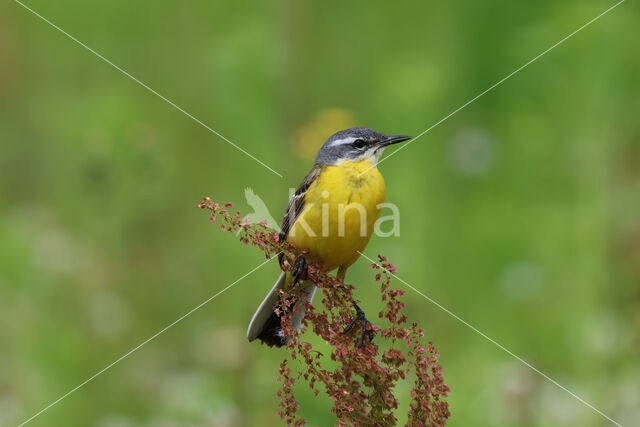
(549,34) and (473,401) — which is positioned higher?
(549,34)

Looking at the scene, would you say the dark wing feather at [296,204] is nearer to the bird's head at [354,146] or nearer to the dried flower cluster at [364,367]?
the bird's head at [354,146]

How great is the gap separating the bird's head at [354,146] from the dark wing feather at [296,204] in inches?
3.5

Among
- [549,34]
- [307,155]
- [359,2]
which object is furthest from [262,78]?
[359,2]

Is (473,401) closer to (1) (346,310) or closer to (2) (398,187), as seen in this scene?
(2) (398,187)

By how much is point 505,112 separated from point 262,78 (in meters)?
1.75

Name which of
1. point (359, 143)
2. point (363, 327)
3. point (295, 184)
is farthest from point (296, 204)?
point (363, 327)

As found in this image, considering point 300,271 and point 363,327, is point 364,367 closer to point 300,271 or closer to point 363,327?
point 363,327

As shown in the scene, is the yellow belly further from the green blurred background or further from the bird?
the green blurred background

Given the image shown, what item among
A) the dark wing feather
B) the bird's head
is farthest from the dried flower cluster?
the bird's head

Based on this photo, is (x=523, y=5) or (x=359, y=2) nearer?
(x=523, y=5)

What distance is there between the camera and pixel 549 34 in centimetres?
518

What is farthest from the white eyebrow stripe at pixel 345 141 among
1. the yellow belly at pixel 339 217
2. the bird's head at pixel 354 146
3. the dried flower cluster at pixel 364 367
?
the dried flower cluster at pixel 364 367

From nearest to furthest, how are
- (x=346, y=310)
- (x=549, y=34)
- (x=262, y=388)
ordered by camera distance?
1. (x=346, y=310)
2. (x=262, y=388)
3. (x=549, y=34)

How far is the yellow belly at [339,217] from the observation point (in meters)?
4.16
